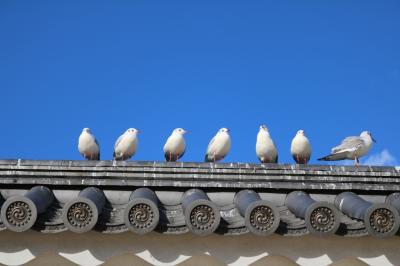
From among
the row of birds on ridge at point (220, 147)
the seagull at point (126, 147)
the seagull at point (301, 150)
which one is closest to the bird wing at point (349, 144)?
the row of birds on ridge at point (220, 147)

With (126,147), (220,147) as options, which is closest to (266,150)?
(220,147)

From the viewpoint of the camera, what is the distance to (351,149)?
8758 mm

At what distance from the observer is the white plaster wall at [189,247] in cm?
402

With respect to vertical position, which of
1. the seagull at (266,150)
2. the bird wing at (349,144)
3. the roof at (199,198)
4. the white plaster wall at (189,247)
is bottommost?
the white plaster wall at (189,247)

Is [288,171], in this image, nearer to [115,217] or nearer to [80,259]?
[115,217]

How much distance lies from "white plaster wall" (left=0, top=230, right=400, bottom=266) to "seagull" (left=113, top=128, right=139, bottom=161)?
446 centimetres

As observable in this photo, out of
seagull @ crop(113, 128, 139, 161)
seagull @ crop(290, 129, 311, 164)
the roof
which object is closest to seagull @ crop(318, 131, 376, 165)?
seagull @ crop(290, 129, 311, 164)

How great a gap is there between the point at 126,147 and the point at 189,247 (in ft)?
15.0

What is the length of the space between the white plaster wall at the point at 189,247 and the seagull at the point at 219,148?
4537 mm

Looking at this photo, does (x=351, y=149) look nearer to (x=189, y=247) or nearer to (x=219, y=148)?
(x=219, y=148)

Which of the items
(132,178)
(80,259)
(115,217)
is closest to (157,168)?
(132,178)

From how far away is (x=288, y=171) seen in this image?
4637 millimetres

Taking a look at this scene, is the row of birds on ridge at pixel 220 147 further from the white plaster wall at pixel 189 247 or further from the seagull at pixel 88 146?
the white plaster wall at pixel 189 247

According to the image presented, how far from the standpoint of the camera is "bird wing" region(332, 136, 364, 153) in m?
8.76
